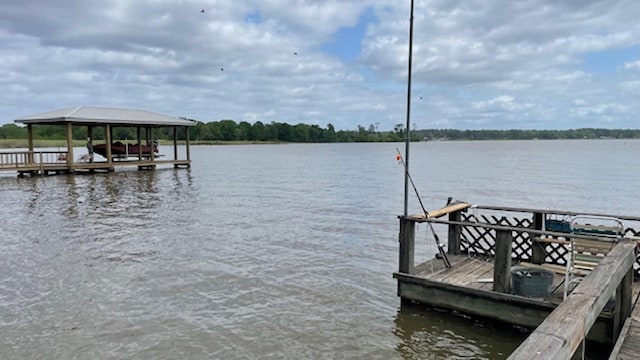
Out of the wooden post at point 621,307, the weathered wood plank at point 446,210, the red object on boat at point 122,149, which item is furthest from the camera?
the red object on boat at point 122,149

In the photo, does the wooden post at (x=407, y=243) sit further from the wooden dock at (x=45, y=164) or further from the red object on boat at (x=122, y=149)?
the red object on boat at (x=122, y=149)

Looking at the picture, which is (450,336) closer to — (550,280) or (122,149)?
(550,280)

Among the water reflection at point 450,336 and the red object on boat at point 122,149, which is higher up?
the red object on boat at point 122,149

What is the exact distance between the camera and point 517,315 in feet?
16.5

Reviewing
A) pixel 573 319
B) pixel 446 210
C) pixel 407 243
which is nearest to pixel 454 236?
pixel 446 210

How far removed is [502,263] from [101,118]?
80.8 feet

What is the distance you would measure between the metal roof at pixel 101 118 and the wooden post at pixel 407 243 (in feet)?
75.2

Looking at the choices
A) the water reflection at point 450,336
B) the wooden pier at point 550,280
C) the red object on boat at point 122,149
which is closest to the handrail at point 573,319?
the wooden pier at point 550,280

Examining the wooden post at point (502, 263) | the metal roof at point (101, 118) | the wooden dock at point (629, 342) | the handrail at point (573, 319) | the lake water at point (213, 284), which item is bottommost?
the lake water at point (213, 284)

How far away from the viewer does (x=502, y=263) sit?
5.17m

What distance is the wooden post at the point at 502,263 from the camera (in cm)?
506

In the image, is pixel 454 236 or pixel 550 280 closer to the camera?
pixel 550 280

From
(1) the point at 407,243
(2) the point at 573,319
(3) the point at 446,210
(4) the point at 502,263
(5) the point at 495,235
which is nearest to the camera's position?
(2) the point at 573,319

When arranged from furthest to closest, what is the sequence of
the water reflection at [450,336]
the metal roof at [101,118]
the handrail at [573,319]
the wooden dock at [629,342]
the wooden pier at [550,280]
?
the metal roof at [101,118] → the water reflection at [450,336] → the wooden dock at [629,342] → the wooden pier at [550,280] → the handrail at [573,319]
